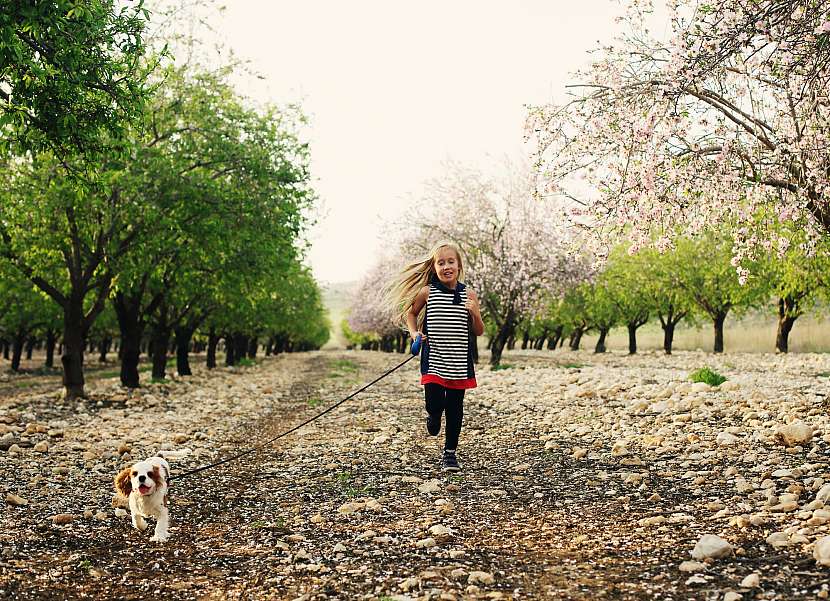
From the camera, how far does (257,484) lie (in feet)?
30.6

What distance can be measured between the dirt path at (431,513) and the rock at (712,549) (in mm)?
89

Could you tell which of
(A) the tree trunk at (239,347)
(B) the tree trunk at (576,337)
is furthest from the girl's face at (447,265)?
(B) the tree trunk at (576,337)

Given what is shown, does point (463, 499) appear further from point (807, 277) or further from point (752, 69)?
point (807, 277)

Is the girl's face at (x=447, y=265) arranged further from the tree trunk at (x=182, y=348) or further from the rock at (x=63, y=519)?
the tree trunk at (x=182, y=348)

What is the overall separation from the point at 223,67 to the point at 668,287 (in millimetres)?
44001

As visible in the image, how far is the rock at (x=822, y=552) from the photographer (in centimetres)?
497

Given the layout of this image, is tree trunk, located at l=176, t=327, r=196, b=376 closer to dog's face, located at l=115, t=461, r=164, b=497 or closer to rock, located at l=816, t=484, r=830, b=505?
dog's face, located at l=115, t=461, r=164, b=497

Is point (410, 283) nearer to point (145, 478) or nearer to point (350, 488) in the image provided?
point (350, 488)

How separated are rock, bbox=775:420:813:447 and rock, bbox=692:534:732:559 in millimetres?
4453

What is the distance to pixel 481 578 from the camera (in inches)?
206

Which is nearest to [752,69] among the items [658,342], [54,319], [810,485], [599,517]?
[810,485]

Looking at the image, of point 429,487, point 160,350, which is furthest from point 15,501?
point 160,350

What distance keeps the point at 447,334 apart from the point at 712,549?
446cm

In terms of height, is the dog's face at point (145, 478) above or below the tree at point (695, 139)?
below
